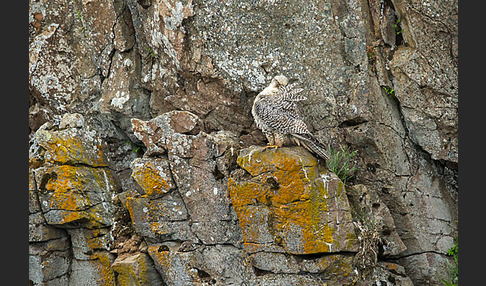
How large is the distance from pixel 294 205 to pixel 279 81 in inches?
80.6

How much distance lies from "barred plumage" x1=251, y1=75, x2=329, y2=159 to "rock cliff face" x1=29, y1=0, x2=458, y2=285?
7.9 inches

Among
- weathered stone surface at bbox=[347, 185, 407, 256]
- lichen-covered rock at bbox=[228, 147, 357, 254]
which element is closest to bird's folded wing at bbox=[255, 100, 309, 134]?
lichen-covered rock at bbox=[228, 147, 357, 254]

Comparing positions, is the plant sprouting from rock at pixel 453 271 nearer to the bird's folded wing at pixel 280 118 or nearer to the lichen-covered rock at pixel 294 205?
the lichen-covered rock at pixel 294 205

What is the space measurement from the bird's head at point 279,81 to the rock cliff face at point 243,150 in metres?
0.59

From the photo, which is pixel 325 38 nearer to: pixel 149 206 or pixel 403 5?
pixel 403 5

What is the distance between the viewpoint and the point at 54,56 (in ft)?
37.2

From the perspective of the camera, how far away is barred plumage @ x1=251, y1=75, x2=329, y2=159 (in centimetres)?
916

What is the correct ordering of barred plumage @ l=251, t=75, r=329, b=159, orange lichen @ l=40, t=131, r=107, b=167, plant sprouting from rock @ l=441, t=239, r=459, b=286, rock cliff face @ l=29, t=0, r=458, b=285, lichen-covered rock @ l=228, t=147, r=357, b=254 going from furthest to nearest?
orange lichen @ l=40, t=131, r=107, b=167 → plant sprouting from rock @ l=441, t=239, r=459, b=286 → rock cliff face @ l=29, t=0, r=458, b=285 → barred plumage @ l=251, t=75, r=329, b=159 → lichen-covered rock @ l=228, t=147, r=357, b=254

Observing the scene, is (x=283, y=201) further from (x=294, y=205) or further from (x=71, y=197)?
(x=71, y=197)

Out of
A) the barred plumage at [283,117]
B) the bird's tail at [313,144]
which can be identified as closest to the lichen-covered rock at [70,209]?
the barred plumage at [283,117]

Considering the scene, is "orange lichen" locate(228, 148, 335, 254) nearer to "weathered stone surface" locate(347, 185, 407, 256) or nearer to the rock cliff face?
the rock cliff face

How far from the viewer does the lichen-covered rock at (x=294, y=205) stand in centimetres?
905

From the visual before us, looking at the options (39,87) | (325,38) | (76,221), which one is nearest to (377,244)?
(325,38)

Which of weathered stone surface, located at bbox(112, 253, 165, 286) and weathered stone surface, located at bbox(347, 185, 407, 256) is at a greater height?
weathered stone surface, located at bbox(347, 185, 407, 256)
